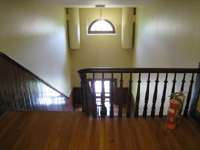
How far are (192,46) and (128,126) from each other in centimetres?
138

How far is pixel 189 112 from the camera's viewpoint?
7.00 ft

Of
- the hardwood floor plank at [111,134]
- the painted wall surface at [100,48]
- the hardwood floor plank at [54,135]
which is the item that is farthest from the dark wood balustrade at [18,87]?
the painted wall surface at [100,48]

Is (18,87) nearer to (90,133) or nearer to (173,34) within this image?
(90,133)

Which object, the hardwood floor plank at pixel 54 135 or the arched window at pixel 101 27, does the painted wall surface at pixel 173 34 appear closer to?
the hardwood floor plank at pixel 54 135

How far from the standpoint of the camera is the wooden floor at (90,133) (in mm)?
1675

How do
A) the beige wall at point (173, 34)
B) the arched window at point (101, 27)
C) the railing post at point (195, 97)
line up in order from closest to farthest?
the railing post at point (195, 97) → the beige wall at point (173, 34) → the arched window at point (101, 27)

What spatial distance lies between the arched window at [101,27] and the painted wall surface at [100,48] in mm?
149

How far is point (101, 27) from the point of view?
622 cm

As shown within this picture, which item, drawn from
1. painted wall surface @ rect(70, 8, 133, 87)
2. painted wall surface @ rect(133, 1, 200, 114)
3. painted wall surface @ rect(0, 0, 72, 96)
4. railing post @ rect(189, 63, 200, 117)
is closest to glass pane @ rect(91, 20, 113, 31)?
painted wall surface @ rect(70, 8, 133, 87)

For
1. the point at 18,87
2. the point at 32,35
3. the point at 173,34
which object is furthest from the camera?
the point at 32,35

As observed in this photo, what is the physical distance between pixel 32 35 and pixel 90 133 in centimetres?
212

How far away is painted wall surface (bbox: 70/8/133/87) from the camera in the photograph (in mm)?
5984

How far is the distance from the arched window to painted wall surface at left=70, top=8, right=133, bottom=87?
149 millimetres

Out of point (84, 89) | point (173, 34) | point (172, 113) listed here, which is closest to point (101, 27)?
point (173, 34)
